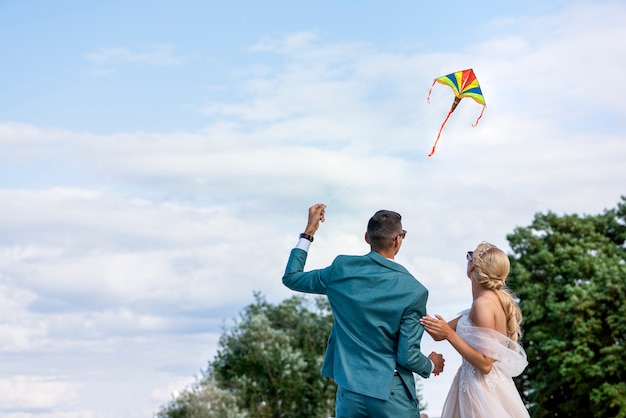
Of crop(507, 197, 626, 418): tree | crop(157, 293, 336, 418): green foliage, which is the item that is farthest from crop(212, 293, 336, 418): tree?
crop(507, 197, 626, 418): tree

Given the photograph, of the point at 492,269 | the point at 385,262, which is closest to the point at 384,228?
the point at 385,262

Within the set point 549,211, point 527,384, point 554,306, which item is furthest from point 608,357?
point 549,211

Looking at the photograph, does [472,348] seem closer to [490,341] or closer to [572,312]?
[490,341]

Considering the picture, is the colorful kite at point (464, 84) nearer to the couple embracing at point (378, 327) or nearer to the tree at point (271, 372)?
the couple embracing at point (378, 327)

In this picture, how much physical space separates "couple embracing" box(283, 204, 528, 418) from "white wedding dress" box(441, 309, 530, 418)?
2.31 feet

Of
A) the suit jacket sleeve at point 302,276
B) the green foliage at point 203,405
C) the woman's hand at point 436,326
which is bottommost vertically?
the woman's hand at point 436,326

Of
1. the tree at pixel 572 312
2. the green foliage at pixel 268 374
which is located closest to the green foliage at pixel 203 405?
the green foliage at pixel 268 374

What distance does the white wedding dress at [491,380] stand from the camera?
7.70 m

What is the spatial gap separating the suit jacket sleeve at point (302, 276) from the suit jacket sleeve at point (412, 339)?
2.30 ft

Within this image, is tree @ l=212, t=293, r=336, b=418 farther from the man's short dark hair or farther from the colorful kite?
the man's short dark hair

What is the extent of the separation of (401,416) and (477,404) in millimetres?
1277

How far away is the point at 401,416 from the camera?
22.2 ft

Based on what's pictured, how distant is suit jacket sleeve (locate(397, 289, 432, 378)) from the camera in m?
6.71

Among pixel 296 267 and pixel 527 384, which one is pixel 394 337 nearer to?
pixel 296 267
